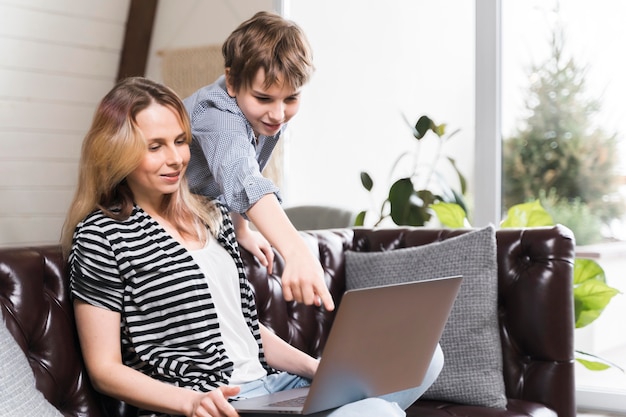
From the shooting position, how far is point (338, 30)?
4.15 meters

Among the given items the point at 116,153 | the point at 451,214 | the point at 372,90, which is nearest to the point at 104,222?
the point at 116,153

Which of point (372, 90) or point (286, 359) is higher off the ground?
point (372, 90)

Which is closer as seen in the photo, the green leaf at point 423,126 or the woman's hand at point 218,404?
the woman's hand at point 218,404

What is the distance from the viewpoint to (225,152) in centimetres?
170

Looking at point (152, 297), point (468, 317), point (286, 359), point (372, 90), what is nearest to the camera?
point (152, 297)

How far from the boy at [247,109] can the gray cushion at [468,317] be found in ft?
2.05

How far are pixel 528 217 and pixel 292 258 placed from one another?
186 centimetres

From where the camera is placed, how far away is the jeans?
1479 millimetres

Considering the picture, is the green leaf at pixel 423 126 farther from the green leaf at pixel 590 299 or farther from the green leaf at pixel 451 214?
the green leaf at pixel 590 299

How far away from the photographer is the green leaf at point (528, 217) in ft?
10.00

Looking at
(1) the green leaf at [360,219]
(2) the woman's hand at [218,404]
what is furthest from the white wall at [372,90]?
(2) the woman's hand at [218,404]

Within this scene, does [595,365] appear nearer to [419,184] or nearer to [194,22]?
[419,184]

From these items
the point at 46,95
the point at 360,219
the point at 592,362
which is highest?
the point at 46,95

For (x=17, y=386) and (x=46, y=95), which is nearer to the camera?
(x=17, y=386)
